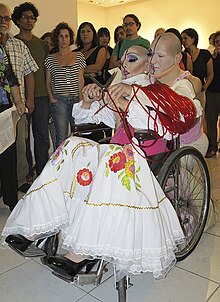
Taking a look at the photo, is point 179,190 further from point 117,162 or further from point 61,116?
point 61,116

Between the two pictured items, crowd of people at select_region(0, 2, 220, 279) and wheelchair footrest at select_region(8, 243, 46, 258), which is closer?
crowd of people at select_region(0, 2, 220, 279)

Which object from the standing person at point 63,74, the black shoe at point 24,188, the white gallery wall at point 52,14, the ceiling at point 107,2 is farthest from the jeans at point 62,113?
the ceiling at point 107,2

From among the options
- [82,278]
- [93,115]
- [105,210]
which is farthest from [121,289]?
[93,115]

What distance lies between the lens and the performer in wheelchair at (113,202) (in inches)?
46.8

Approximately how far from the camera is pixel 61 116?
2941 millimetres

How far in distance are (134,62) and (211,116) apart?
251 cm

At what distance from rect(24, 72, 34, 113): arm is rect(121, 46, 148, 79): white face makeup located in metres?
1.36

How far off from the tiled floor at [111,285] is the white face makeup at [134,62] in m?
0.96

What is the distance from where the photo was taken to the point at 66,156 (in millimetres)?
1360

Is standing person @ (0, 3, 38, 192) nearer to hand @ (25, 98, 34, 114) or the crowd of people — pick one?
hand @ (25, 98, 34, 114)

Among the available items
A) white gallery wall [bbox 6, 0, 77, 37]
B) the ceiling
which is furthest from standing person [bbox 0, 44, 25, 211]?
the ceiling

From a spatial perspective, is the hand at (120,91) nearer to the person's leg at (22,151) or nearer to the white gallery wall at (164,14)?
the person's leg at (22,151)

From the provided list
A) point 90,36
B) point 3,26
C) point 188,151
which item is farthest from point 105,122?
point 90,36

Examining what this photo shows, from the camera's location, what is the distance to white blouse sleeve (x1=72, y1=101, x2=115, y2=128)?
1.61m
